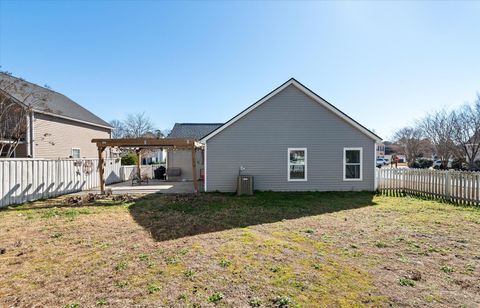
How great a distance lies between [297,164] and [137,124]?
136 ft

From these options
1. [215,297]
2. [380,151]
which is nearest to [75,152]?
[215,297]

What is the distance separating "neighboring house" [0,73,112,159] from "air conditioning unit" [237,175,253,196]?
40.2 ft

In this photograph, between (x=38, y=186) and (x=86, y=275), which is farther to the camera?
(x=38, y=186)

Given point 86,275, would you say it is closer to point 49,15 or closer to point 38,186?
point 38,186

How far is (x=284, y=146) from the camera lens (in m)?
13.1

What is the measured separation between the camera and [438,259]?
4.72m

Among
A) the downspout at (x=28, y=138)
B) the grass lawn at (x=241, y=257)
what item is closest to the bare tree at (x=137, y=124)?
the downspout at (x=28, y=138)

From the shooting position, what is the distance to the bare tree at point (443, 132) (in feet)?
90.9

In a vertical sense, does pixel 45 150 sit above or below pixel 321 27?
below

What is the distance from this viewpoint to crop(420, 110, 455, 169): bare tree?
27703 millimetres

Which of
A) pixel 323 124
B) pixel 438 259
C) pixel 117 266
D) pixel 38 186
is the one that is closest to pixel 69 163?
pixel 38 186

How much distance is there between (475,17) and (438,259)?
10971 mm

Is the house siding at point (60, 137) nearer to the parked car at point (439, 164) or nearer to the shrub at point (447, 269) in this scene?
the shrub at point (447, 269)

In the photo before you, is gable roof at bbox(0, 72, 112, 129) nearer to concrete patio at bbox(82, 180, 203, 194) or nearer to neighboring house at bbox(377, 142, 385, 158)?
concrete patio at bbox(82, 180, 203, 194)
